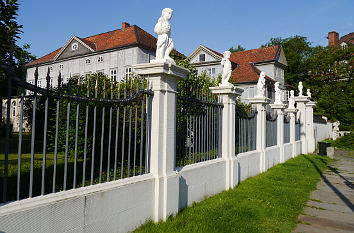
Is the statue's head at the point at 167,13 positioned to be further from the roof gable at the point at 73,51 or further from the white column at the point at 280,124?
the roof gable at the point at 73,51

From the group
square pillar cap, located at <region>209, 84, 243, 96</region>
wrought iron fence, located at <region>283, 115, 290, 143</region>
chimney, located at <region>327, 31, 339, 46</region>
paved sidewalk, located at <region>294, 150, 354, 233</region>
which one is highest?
chimney, located at <region>327, 31, 339, 46</region>

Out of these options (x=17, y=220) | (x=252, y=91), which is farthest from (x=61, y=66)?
(x=17, y=220)

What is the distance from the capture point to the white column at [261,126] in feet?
31.3

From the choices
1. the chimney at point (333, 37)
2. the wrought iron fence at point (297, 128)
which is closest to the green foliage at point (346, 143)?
the wrought iron fence at point (297, 128)

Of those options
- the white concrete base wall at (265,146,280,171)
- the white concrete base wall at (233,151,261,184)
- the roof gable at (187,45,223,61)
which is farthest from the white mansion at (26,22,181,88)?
the white concrete base wall at (233,151,261,184)

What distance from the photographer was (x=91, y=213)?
10.6ft

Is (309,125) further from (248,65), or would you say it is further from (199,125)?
(248,65)

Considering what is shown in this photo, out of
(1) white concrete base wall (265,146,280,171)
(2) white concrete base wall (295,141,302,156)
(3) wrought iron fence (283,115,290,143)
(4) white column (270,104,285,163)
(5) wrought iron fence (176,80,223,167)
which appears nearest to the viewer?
(5) wrought iron fence (176,80,223,167)

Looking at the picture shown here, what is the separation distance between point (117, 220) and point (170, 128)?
1580mm

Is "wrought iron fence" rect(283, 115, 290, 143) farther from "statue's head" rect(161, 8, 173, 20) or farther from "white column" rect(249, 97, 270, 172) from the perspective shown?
"statue's head" rect(161, 8, 173, 20)

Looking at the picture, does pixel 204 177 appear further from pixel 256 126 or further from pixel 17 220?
pixel 256 126

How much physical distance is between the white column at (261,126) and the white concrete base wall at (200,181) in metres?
3.39

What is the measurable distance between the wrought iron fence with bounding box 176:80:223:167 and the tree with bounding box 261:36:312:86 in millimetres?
35668

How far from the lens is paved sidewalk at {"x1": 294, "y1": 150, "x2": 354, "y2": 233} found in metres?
4.74
